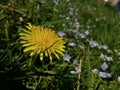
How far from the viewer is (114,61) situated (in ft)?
12.4

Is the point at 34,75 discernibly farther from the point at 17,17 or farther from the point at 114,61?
the point at 114,61

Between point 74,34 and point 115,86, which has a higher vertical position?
point 74,34

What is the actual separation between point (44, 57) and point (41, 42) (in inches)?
46.2

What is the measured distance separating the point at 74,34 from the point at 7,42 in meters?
1.75

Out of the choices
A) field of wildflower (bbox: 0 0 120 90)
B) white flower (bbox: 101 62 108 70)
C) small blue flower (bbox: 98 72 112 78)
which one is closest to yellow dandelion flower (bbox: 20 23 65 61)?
field of wildflower (bbox: 0 0 120 90)

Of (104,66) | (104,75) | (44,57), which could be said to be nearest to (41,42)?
(44,57)

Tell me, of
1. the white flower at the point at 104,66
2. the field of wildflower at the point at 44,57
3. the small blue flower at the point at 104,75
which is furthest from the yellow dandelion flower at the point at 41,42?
the white flower at the point at 104,66

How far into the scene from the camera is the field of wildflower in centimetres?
186

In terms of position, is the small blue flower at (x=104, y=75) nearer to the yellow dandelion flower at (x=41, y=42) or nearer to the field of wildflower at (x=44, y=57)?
the field of wildflower at (x=44, y=57)

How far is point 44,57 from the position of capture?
2.96 metres

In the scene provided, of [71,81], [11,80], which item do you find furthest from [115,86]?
[11,80]

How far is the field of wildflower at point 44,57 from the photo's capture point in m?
1.86

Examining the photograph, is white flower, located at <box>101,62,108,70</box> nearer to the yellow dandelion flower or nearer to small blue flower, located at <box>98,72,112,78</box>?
small blue flower, located at <box>98,72,112,78</box>

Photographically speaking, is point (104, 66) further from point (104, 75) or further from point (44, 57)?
point (44, 57)
